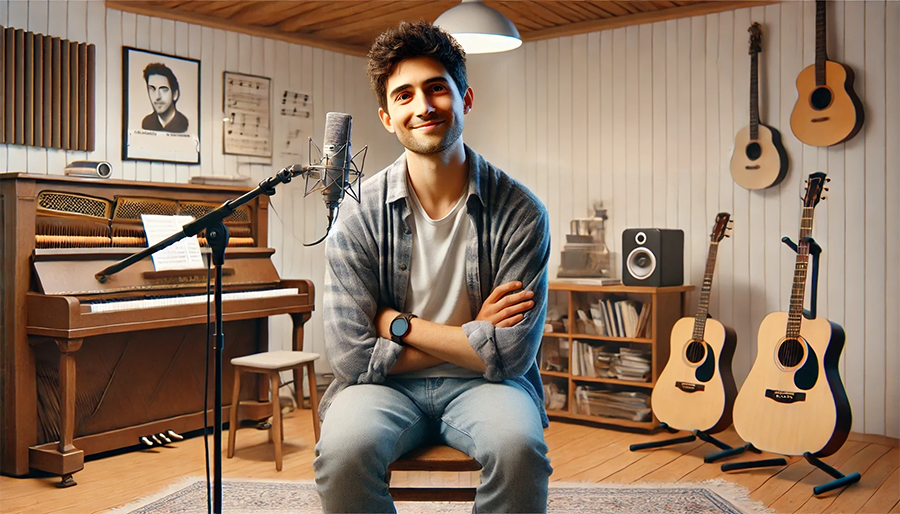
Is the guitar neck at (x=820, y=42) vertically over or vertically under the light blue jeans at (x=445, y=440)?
over

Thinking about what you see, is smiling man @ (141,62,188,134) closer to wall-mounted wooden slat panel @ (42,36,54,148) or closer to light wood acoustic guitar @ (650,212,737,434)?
wall-mounted wooden slat panel @ (42,36,54,148)

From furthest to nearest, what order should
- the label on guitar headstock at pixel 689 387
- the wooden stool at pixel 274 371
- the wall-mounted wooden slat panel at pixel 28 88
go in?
the wall-mounted wooden slat panel at pixel 28 88 < the label on guitar headstock at pixel 689 387 < the wooden stool at pixel 274 371

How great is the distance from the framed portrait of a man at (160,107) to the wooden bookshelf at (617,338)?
2.24 meters

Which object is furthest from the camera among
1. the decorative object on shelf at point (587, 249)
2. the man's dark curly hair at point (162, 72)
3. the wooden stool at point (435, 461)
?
the decorative object on shelf at point (587, 249)

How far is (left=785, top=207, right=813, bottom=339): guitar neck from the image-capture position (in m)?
3.30

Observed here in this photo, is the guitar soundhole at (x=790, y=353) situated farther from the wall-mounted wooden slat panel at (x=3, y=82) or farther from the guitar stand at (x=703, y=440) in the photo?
the wall-mounted wooden slat panel at (x=3, y=82)

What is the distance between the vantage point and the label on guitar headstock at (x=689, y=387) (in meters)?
3.65

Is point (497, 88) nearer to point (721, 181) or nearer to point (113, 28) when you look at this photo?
point (721, 181)

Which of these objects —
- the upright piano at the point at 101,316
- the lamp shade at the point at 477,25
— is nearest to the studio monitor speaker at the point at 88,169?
the upright piano at the point at 101,316

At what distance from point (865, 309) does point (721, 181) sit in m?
0.99

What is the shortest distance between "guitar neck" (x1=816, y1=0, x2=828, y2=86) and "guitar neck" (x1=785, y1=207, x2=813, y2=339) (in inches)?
37.9

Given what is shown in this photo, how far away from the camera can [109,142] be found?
414 cm

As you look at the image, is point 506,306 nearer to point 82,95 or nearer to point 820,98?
point 820,98

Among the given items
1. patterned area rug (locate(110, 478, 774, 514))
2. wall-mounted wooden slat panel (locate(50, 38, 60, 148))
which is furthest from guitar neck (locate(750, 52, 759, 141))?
wall-mounted wooden slat panel (locate(50, 38, 60, 148))
